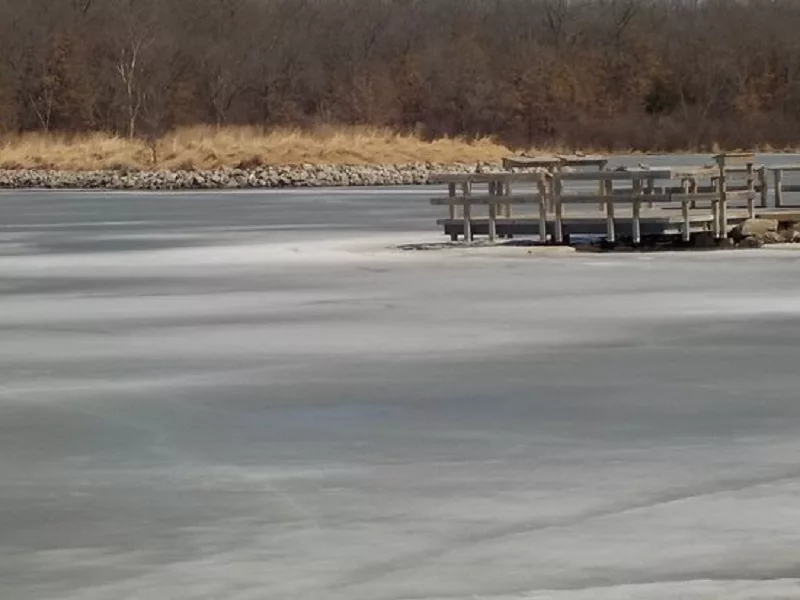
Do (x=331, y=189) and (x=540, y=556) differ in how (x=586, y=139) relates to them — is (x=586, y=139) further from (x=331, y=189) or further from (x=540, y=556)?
(x=540, y=556)

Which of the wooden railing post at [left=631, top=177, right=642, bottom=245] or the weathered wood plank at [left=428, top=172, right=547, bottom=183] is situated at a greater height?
the weathered wood plank at [left=428, top=172, right=547, bottom=183]

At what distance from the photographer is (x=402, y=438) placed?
331 inches

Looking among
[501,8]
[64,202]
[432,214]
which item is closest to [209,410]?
[432,214]

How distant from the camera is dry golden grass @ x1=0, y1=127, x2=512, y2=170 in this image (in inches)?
2170

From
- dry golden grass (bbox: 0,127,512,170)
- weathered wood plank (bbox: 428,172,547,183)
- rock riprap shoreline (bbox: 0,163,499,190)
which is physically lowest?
rock riprap shoreline (bbox: 0,163,499,190)

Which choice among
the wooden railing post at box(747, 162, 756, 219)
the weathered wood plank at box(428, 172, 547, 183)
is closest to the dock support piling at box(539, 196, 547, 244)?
the weathered wood plank at box(428, 172, 547, 183)

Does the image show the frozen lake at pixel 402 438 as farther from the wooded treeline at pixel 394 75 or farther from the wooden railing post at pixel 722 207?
the wooded treeline at pixel 394 75

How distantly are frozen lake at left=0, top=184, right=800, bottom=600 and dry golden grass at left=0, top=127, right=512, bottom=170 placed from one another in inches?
1479

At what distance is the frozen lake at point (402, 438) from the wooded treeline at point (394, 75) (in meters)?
60.3

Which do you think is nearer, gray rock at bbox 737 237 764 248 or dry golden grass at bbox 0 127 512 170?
gray rock at bbox 737 237 764 248

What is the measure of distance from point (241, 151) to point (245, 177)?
3.56m

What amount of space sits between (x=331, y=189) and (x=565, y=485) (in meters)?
40.3

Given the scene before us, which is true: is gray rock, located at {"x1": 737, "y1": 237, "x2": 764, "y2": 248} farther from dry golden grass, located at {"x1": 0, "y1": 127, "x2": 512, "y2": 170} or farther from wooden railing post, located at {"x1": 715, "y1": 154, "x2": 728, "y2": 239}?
dry golden grass, located at {"x1": 0, "y1": 127, "x2": 512, "y2": 170}

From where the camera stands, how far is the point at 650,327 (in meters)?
13.1
